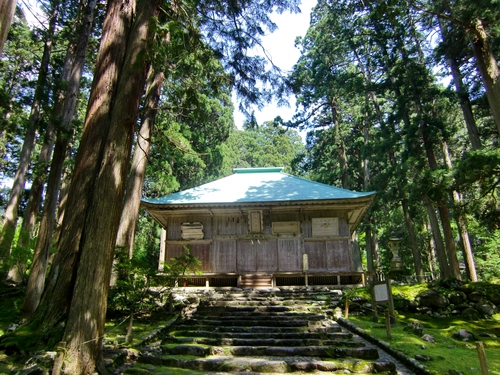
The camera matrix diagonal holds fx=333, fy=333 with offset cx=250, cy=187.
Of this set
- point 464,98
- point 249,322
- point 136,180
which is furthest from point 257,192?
point 464,98

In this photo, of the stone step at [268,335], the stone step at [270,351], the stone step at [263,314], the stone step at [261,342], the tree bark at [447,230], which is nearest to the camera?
the stone step at [270,351]

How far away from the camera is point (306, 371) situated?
17.2ft

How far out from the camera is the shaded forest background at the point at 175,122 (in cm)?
532

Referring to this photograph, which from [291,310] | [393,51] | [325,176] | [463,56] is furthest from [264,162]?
[291,310]

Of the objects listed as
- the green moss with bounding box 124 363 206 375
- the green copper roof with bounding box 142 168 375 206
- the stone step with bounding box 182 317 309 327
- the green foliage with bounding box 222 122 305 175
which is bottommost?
the green moss with bounding box 124 363 206 375

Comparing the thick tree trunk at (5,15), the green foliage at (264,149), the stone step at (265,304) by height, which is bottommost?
the stone step at (265,304)

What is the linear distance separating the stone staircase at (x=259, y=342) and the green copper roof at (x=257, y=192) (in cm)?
390

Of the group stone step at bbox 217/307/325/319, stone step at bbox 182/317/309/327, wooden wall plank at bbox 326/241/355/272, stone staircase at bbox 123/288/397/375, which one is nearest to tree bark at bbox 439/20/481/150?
wooden wall plank at bbox 326/241/355/272

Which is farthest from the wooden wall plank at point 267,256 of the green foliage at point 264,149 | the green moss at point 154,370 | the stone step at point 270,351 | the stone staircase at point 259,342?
the green foliage at point 264,149

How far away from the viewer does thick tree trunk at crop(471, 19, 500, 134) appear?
30.6 ft

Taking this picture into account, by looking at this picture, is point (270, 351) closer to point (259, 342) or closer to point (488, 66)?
point (259, 342)

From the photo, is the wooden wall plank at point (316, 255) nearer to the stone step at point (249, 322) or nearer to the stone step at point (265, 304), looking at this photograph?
the stone step at point (265, 304)

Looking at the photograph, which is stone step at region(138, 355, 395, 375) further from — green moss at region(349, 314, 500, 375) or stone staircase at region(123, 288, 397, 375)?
green moss at region(349, 314, 500, 375)

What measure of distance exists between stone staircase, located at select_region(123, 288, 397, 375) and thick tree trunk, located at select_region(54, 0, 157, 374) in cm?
115
